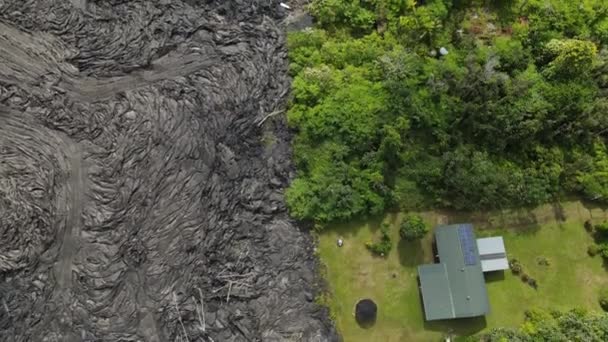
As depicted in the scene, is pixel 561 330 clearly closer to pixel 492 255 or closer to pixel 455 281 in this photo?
pixel 492 255

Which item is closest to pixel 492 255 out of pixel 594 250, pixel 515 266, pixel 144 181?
pixel 515 266

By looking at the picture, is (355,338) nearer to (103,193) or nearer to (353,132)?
(353,132)

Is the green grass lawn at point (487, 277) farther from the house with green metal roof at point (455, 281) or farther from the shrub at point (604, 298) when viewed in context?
the house with green metal roof at point (455, 281)

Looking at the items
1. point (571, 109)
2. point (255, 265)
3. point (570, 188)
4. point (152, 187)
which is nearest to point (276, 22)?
point (152, 187)

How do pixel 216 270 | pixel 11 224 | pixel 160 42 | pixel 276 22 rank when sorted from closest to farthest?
pixel 11 224
pixel 216 270
pixel 160 42
pixel 276 22

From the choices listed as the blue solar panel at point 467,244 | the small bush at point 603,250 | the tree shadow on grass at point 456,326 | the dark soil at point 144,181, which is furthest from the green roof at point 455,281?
the small bush at point 603,250

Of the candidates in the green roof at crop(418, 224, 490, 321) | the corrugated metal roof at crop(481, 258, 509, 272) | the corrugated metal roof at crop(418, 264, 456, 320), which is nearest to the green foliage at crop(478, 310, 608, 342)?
the green roof at crop(418, 224, 490, 321)
